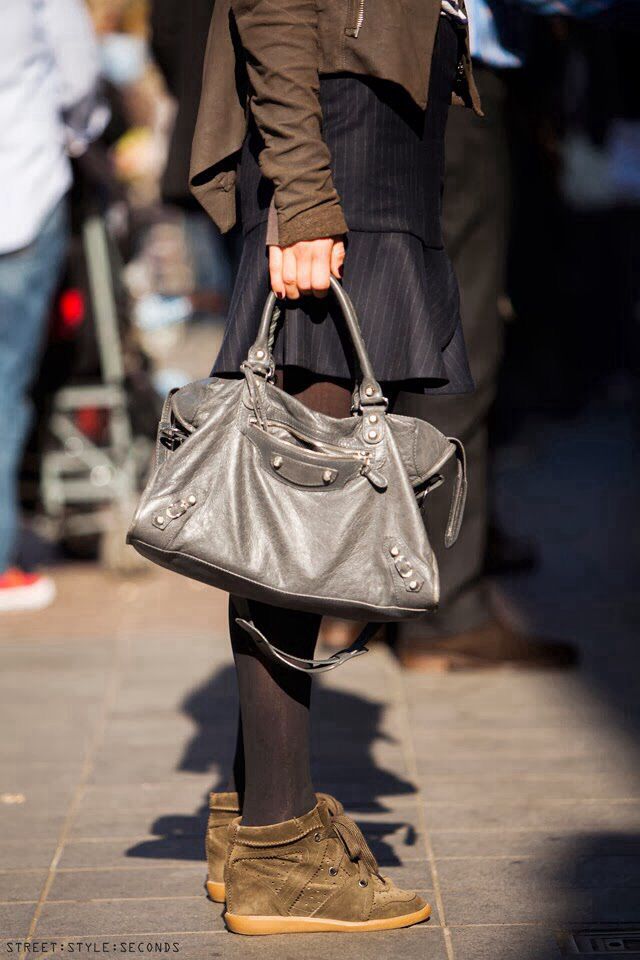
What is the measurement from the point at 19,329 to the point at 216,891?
2.86 m

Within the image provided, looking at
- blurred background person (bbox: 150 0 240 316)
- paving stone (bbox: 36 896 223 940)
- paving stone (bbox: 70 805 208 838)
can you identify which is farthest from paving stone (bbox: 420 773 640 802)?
blurred background person (bbox: 150 0 240 316)

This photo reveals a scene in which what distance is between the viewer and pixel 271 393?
2.47m

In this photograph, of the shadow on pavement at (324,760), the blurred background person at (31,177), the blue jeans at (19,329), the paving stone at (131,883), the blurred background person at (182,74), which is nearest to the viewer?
the paving stone at (131,883)

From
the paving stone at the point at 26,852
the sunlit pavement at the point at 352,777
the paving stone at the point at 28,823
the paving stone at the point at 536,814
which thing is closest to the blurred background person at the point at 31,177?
the sunlit pavement at the point at 352,777

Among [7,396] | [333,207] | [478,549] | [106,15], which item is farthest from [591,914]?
[106,15]

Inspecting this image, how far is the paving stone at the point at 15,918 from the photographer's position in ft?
9.04

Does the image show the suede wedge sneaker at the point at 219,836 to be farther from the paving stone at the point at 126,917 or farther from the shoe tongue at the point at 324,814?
the shoe tongue at the point at 324,814

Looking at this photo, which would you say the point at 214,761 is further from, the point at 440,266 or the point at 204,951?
the point at 440,266

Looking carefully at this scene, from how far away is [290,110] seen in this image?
7.97ft

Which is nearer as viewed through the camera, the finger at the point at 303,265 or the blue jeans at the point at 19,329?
the finger at the point at 303,265

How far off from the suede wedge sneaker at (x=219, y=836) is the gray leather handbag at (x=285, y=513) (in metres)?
0.53

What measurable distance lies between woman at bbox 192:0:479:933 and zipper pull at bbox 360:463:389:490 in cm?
21

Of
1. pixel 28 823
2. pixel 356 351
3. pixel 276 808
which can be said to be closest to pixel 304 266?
pixel 356 351

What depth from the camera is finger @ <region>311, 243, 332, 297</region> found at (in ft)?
8.14
